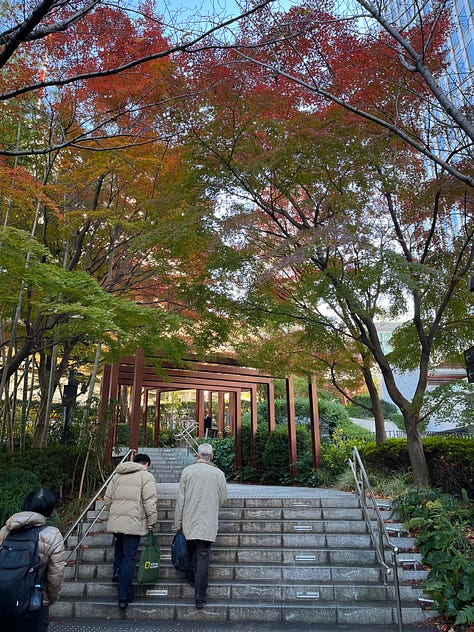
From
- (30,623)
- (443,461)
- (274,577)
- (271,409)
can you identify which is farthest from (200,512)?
(271,409)

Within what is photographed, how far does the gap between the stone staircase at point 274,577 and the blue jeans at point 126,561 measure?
0.18 meters

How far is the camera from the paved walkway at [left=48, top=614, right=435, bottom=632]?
12.4 feet

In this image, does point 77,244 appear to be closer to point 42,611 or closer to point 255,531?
point 255,531

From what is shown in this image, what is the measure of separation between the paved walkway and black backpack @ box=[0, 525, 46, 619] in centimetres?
173

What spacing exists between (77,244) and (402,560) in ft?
22.3

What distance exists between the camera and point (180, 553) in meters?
4.27

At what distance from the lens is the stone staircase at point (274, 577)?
4.05 m

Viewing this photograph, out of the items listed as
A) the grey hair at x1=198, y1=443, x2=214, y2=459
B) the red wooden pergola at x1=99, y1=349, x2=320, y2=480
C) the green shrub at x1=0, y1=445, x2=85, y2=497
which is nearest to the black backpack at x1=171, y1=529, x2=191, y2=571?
the grey hair at x1=198, y1=443, x2=214, y2=459

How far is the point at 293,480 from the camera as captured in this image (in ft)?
35.9

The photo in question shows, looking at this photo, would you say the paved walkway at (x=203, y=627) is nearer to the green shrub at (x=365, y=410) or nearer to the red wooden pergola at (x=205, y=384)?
the red wooden pergola at (x=205, y=384)

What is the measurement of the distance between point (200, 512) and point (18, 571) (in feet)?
6.63

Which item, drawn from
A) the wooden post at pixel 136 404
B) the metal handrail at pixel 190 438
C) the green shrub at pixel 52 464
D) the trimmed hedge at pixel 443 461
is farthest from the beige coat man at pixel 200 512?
the metal handrail at pixel 190 438

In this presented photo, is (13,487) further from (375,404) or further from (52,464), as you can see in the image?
(375,404)

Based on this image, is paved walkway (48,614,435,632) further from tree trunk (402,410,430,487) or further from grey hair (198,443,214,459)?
tree trunk (402,410,430,487)
